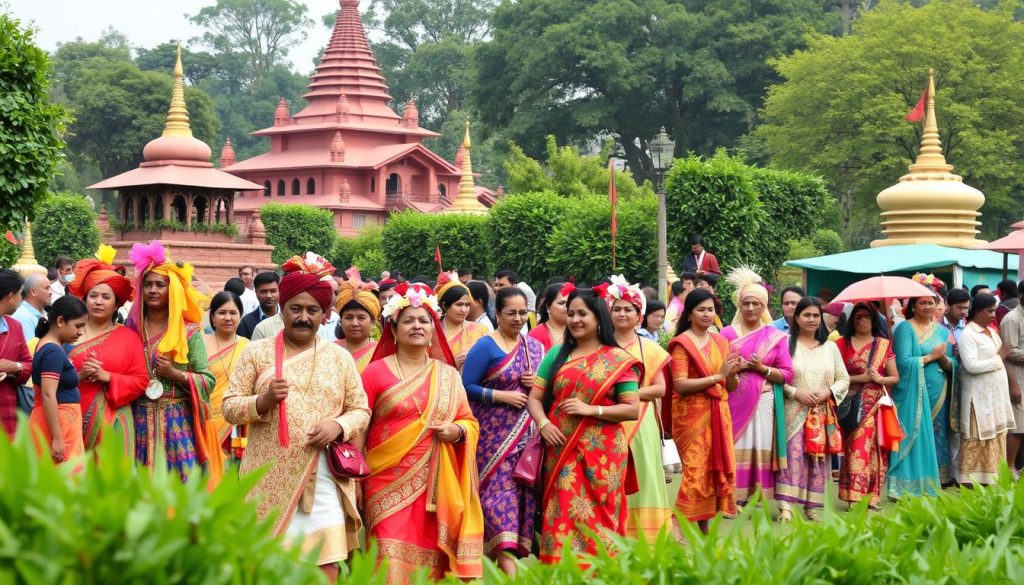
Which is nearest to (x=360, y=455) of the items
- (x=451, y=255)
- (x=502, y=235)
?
(x=502, y=235)

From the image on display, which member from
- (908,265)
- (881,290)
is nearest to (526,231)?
(908,265)

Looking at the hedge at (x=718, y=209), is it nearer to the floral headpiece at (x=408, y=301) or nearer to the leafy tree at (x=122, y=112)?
the floral headpiece at (x=408, y=301)

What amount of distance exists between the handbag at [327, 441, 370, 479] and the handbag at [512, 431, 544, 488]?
1046 millimetres

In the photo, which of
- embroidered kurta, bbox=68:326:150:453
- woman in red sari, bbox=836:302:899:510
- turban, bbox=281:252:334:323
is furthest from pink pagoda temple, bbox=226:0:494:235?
turban, bbox=281:252:334:323

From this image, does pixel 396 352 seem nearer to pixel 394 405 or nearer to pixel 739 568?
pixel 394 405

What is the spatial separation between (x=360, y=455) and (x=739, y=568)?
2462mm

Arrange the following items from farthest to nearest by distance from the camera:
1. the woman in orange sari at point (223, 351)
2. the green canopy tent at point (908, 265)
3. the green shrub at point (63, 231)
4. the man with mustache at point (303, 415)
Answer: the green shrub at point (63, 231) < the green canopy tent at point (908, 265) < the woman in orange sari at point (223, 351) < the man with mustache at point (303, 415)

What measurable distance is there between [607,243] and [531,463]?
18.2 metres

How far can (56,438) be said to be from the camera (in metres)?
6.34

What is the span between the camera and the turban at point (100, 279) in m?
6.82

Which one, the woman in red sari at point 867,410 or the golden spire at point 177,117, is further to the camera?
the golden spire at point 177,117

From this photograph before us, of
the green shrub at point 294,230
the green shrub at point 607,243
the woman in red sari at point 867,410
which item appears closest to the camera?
the woman in red sari at point 867,410

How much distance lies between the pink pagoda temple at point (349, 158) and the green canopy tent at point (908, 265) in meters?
32.2

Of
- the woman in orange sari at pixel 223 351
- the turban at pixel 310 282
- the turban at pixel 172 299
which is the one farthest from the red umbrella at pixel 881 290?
the turban at pixel 172 299
